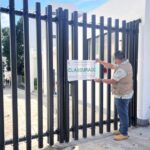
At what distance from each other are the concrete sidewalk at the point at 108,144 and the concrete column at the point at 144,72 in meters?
0.79

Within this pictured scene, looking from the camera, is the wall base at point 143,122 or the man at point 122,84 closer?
the man at point 122,84

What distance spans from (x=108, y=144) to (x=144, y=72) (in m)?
2.10

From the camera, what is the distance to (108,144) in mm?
4859

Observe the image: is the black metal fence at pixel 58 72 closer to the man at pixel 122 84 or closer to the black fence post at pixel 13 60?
the black fence post at pixel 13 60

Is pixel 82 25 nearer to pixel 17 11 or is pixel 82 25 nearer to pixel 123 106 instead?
pixel 17 11

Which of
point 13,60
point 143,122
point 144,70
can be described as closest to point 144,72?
point 144,70

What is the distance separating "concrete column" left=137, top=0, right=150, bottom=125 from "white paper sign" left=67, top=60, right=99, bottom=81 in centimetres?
129

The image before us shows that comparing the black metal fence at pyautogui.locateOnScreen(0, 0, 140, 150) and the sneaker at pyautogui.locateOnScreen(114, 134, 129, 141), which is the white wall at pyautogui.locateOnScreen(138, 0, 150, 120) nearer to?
the black metal fence at pyautogui.locateOnScreen(0, 0, 140, 150)

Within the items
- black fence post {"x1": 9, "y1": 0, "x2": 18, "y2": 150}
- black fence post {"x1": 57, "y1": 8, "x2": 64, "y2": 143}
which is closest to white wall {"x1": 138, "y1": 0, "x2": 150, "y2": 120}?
black fence post {"x1": 57, "y1": 8, "x2": 64, "y2": 143}

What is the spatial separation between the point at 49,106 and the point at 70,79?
691 millimetres

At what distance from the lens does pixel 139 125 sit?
239 inches

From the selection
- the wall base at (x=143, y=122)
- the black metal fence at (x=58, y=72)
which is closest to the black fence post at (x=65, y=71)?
the black metal fence at (x=58, y=72)

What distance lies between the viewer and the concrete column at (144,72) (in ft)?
19.4

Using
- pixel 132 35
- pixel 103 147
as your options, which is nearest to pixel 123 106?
pixel 103 147
